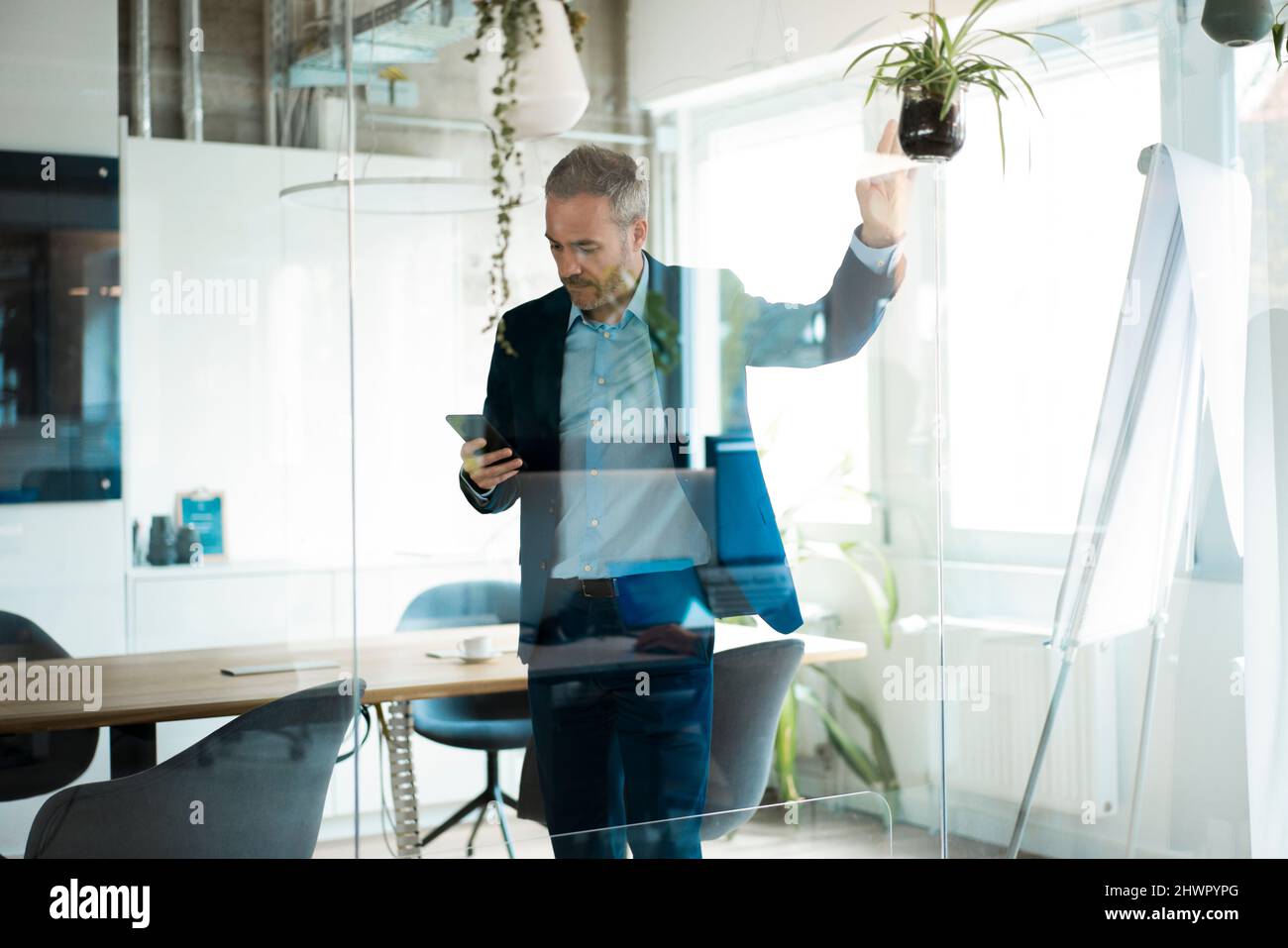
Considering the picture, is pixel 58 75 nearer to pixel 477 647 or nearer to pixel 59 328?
pixel 59 328

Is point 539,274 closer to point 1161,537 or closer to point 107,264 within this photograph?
point 107,264

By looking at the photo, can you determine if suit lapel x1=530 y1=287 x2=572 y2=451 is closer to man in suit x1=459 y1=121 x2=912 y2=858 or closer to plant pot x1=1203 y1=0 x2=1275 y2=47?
man in suit x1=459 y1=121 x2=912 y2=858

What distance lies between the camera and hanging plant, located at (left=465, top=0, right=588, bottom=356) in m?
2.59

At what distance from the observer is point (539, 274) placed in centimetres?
262

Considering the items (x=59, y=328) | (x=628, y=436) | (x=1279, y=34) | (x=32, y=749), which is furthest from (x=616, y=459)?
(x=1279, y=34)

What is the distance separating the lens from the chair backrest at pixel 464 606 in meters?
2.55

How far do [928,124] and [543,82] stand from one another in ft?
2.90

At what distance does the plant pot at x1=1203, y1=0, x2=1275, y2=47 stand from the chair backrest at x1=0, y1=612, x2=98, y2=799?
2881mm

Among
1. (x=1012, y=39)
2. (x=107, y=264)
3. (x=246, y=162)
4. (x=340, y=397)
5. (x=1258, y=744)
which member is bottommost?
(x=1258, y=744)

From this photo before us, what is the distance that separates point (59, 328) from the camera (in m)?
2.38

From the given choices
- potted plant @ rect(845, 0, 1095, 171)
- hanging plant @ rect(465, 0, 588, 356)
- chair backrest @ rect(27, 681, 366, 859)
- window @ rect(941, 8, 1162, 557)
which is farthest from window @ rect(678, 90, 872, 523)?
chair backrest @ rect(27, 681, 366, 859)

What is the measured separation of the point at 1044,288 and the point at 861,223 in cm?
76

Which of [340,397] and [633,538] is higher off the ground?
[340,397]

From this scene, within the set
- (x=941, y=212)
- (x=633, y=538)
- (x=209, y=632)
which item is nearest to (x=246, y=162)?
(x=209, y=632)
